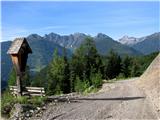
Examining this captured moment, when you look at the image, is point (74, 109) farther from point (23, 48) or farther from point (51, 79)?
point (51, 79)

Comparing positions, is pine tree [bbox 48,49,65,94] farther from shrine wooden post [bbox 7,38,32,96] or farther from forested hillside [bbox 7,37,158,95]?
shrine wooden post [bbox 7,38,32,96]

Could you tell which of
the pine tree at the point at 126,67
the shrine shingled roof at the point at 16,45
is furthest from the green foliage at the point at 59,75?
the shrine shingled roof at the point at 16,45

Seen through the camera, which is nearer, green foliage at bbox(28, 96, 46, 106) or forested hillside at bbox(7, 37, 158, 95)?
green foliage at bbox(28, 96, 46, 106)

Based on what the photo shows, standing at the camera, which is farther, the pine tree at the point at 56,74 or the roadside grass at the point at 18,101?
the pine tree at the point at 56,74

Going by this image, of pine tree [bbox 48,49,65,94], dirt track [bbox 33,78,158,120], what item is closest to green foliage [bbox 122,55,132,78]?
pine tree [bbox 48,49,65,94]

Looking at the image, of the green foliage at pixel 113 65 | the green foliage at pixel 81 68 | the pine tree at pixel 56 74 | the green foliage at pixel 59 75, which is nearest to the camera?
the green foliage at pixel 81 68

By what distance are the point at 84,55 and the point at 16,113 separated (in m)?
74.3

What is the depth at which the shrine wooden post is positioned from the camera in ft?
73.8

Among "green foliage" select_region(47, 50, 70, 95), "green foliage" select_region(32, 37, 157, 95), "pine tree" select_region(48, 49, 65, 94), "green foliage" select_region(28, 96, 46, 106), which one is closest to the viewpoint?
"green foliage" select_region(28, 96, 46, 106)

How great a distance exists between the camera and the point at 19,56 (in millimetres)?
22547

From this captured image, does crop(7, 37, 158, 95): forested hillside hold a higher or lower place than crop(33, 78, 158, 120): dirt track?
higher

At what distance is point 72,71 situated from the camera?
83812mm

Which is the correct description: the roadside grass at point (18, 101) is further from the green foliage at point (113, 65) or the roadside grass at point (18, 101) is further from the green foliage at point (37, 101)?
the green foliage at point (113, 65)

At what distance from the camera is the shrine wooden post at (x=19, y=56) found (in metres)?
22.5
